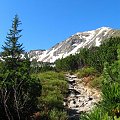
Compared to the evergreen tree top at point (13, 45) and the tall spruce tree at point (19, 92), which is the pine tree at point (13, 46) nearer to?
the evergreen tree top at point (13, 45)

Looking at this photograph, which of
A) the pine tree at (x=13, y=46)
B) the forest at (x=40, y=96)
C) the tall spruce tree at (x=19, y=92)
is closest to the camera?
the forest at (x=40, y=96)

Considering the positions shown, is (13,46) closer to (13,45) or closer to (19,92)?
(13,45)

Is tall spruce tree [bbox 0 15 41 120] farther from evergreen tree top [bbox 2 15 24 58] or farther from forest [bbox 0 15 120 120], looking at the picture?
evergreen tree top [bbox 2 15 24 58]

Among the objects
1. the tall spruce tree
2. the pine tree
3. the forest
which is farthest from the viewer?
the pine tree

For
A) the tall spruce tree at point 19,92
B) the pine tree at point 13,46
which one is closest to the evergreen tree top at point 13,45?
the pine tree at point 13,46

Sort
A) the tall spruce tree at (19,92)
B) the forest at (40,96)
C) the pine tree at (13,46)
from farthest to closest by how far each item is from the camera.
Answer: the pine tree at (13,46) < the tall spruce tree at (19,92) < the forest at (40,96)

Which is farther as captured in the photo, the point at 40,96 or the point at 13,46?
the point at 13,46

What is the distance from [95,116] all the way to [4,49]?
4041 cm

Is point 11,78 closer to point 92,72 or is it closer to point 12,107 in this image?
point 12,107

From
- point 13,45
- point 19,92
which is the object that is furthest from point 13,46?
point 19,92

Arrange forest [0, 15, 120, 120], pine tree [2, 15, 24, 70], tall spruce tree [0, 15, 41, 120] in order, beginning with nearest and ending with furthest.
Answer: forest [0, 15, 120, 120] → tall spruce tree [0, 15, 41, 120] → pine tree [2, 15, 24, 70]

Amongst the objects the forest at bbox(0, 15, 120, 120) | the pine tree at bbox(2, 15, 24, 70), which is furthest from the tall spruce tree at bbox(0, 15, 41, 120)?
the pine tree at bbox(2, 15, 24, 70)

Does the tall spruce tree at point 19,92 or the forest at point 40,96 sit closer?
the forest at point 40,96

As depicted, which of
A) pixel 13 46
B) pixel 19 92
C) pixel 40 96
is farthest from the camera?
pixel 13 46
